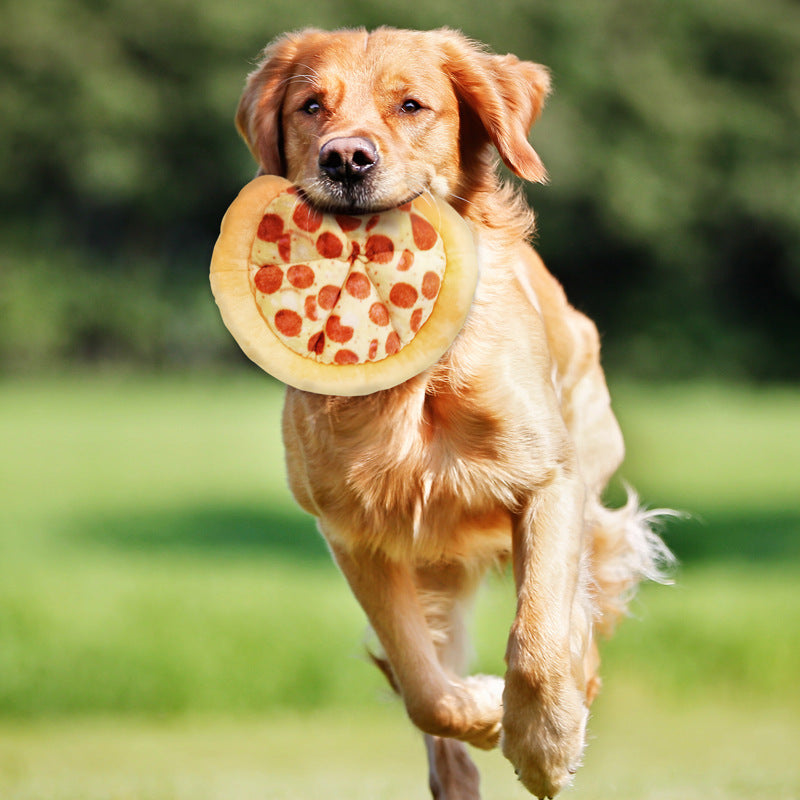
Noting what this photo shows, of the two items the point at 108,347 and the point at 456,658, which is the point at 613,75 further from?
the point at 456,658

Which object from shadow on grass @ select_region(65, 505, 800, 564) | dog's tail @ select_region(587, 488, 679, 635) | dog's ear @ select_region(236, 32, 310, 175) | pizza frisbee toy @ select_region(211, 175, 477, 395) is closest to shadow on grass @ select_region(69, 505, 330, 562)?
shadow on grass @ select_region(65, 505, 800, 564)

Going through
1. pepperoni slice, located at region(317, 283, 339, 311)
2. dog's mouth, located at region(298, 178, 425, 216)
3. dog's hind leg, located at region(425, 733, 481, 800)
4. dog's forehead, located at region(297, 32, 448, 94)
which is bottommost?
dog's hind leg, located at region(425, 733, 481, 800)

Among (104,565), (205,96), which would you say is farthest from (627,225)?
(104,565)

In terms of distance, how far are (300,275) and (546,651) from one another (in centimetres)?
126

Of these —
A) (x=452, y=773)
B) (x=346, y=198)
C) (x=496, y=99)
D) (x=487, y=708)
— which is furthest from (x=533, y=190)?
(x=346, y=198)

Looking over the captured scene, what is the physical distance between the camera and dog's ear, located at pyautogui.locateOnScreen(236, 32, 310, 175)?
4.04 m

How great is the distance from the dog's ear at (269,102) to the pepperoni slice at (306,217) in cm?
47

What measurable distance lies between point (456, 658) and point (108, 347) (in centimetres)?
2882

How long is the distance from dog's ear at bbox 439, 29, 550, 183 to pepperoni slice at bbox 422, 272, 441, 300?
477 millimetres

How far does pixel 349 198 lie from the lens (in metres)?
3.59

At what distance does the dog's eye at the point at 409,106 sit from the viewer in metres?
3.81

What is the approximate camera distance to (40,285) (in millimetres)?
31219

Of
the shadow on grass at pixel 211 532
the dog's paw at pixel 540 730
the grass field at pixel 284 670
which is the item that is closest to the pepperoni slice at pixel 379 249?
the dog's paw at pixel 540 730

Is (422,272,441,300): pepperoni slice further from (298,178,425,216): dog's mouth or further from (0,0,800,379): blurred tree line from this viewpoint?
(0,0,800,379): blurred tree line
